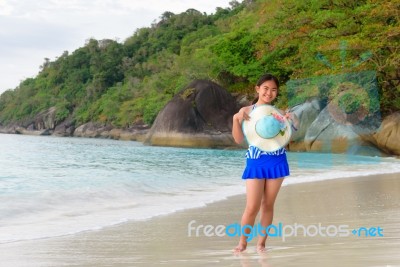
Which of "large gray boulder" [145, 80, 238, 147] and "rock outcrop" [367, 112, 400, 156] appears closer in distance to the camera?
"rock outcrop" [367, 112, 400, 156]

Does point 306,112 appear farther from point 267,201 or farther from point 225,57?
point 267,201

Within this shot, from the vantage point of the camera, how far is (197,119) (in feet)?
105

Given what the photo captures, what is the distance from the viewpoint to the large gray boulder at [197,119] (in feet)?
103

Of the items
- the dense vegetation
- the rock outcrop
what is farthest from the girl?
the rock outcrop

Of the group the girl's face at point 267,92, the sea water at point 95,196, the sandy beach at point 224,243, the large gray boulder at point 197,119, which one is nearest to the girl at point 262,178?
the girl's face at point 267,92

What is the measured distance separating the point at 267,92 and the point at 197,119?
2841 cm

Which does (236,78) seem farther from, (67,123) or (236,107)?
(67,123)

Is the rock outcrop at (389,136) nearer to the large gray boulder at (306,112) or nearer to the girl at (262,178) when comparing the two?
the large gray boulder at (306,112)

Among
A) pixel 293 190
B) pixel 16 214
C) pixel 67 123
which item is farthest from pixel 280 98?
pixel 67 123

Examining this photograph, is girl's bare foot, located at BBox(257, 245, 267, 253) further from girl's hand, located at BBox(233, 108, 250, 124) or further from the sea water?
the sea water

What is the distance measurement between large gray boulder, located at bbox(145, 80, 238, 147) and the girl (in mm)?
27166

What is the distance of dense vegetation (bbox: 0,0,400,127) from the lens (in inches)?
828

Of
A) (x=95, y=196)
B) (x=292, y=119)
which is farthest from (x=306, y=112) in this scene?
(x=292, y=119)

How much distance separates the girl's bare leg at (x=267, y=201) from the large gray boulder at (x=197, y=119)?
27.1 m
